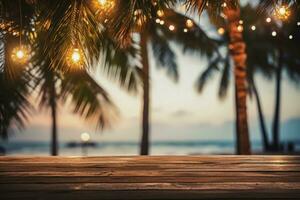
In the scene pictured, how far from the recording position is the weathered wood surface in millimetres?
3068

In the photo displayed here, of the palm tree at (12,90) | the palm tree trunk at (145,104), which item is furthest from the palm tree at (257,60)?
the palm tree at (12,90)

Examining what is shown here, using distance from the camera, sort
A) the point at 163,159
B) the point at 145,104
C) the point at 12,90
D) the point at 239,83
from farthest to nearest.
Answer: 1. the point at 145,104
2. the point at 239,83
3. the point at 12,90
4. the point at 163,159

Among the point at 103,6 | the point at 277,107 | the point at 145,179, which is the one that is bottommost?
the point at 145,179

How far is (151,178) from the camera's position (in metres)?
3.55

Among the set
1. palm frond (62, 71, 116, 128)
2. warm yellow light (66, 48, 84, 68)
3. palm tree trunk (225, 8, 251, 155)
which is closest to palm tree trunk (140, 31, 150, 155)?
palm frond (62, 71, 116, 128)

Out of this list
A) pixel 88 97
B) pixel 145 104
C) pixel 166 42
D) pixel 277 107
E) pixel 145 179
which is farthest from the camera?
pixel 277 107

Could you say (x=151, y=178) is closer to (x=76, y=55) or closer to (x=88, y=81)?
(x=76, y=55)

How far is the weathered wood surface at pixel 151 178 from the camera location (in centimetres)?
307

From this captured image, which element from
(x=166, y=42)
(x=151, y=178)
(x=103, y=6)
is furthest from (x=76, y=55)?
(x=166, y=42)

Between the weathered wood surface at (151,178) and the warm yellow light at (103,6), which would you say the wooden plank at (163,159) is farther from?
the warm yellow light at (103,6)

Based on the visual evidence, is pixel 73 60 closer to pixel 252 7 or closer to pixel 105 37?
pixel 105 37

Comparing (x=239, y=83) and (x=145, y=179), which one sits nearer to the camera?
(x=145, y=179)

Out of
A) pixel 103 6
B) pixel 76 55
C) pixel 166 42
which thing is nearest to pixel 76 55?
pixel 76 55

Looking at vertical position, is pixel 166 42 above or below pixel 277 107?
above
